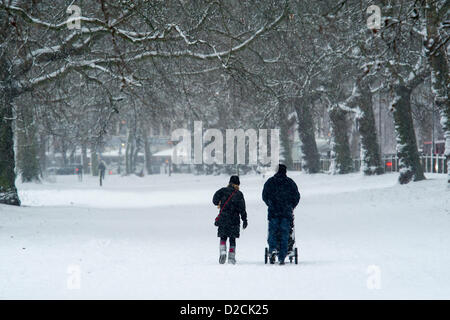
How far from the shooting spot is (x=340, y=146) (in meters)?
35.7

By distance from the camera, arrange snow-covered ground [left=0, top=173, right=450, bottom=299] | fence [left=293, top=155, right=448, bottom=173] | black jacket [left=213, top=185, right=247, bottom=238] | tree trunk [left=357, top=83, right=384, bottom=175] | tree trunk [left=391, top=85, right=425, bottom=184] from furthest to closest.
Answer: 1. fence [left=293, top=155, right=448, bottom=173]
2. tree trunk [left=357, top=83, right=384, bottom=175]
3. tree trunk [left=391, top=85, right=425, bottom=184]
4. black jacket [left=213, top=185, right=247, bottom=238]
5. snow-covered ground [left=0, top=173, right=450, bottom=299]

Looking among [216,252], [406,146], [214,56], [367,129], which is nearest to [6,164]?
[214,56]

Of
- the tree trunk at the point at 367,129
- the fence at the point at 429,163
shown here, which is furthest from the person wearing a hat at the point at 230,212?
the fence at the point at 429,163

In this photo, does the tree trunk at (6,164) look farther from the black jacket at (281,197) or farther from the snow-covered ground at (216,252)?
the black jacket at (281,197)

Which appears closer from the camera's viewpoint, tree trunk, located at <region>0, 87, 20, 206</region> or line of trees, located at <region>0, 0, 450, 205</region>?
line of trees, located at <region>0, 0, 450, 205</region>

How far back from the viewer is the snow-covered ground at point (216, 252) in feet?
28.4

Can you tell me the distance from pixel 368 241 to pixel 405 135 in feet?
39.9

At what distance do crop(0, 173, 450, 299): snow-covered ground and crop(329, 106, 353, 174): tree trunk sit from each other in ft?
35.4

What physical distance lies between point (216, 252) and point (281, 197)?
97.8 inches

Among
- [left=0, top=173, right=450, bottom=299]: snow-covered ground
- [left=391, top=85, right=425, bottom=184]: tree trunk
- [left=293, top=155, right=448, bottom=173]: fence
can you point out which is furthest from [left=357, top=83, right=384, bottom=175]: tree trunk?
[left=0, top=173, right=450, bottom=299]: snow-covered ground

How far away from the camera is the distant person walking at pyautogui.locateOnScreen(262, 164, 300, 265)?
35.6ft

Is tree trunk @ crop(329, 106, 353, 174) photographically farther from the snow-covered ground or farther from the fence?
the snow-covered ground

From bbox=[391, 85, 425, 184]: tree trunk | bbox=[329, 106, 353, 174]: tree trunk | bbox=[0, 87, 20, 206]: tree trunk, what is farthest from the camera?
bbox=[329, 106, 353, 174]: tree trunk
